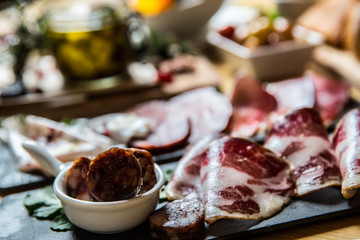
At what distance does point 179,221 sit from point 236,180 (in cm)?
21

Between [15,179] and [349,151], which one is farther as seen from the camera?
[15,179]

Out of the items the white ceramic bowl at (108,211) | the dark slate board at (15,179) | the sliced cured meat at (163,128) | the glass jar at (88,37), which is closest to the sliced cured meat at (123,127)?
the sliced cured meat at (163,128)

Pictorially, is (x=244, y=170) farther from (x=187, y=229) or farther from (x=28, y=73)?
(x=28, y=73)

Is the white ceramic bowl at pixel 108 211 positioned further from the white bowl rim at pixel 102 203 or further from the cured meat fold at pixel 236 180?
the cured meat fold at pixel 236 180

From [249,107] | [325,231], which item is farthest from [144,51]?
[325,231]

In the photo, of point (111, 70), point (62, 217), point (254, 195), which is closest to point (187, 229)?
point (254, 195)

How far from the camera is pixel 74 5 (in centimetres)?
210

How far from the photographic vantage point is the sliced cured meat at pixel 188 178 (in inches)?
50.2

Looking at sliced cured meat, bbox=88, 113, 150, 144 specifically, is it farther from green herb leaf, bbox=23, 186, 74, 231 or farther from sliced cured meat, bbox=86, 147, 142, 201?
sliced cured meat, bbox=86, 147, 142, 201

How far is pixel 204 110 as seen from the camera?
6.05 ft

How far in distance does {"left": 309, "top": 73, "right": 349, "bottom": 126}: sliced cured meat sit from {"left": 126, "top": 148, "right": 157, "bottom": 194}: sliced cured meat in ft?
2.82

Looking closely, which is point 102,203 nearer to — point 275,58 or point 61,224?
point 61,224

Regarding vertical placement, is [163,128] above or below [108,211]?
below

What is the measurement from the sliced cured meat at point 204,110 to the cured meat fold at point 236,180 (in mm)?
359
